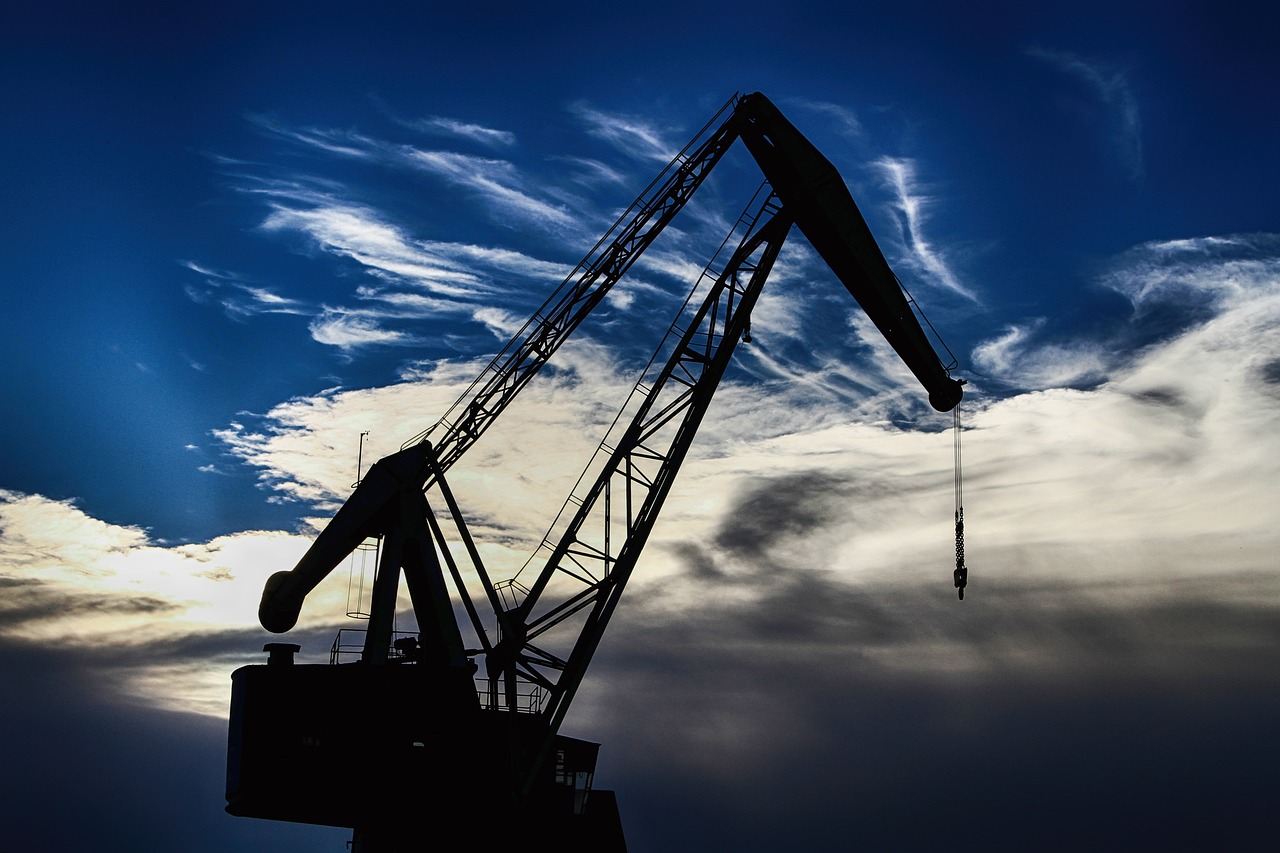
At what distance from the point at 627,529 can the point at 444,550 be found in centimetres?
660

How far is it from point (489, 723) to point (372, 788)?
4.30 meters

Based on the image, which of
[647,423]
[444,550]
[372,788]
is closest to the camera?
[372,788]

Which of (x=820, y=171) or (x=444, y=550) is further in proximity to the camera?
(x=820, y=171)

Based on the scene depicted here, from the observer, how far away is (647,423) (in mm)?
44906

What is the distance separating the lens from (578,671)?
141 ft

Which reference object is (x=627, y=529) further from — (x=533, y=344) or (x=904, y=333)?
(x=904, y=333)

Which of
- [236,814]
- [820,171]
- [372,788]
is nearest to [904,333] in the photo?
[820,171]

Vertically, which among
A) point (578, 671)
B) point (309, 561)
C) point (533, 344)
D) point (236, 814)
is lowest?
point (236, 814)

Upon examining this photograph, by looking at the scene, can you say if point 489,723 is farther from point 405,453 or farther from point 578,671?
point 405,453

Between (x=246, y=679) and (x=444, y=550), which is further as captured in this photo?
(x=444, y=550)

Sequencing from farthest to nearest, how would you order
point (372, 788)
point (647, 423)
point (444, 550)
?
point (647, 423), point (444, 550), point (372, 788)

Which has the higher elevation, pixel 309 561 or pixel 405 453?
pixel 405 453

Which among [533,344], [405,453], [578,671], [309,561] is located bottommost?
[578,671]

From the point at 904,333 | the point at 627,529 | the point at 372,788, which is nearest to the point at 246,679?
the point at 372,788
